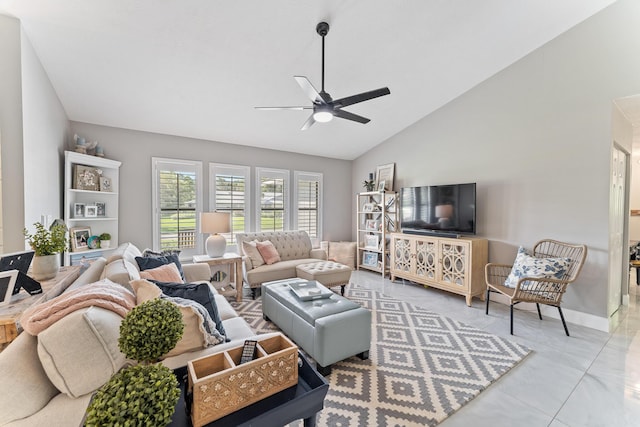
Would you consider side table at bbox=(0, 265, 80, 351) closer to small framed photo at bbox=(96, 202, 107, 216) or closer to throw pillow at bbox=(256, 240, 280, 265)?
small framed photo at bbox=(96, 202, 107, 216)

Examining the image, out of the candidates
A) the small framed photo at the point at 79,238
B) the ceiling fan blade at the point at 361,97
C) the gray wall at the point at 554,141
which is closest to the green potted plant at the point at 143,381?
the ceiling fan blade at the point at 361,97

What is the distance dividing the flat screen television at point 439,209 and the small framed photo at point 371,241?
0.67m

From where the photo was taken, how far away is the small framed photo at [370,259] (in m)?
5.26

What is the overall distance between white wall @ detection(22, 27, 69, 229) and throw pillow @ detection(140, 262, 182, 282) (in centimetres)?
93

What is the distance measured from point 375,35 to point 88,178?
12.6ft

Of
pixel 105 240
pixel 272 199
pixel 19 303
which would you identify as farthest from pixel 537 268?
pixel 105 240

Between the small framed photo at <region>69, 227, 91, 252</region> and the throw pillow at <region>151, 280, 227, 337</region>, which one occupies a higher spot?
the small framed photo at <region>69, 227, 91, 252</region>

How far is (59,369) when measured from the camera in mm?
992

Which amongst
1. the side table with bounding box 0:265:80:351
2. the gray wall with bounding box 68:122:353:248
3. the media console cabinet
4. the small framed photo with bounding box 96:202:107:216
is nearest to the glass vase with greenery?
the side table with bounding box 0:265:80:351

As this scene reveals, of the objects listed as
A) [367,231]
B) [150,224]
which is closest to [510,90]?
[367,231]

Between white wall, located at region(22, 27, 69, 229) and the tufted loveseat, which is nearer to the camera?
white wall, located at region(22, 27, 69, 229)

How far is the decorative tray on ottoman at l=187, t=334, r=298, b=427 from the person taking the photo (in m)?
0.96

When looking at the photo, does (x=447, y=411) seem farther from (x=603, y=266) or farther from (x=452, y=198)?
(x=452, y=198)

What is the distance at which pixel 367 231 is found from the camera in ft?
18.0
